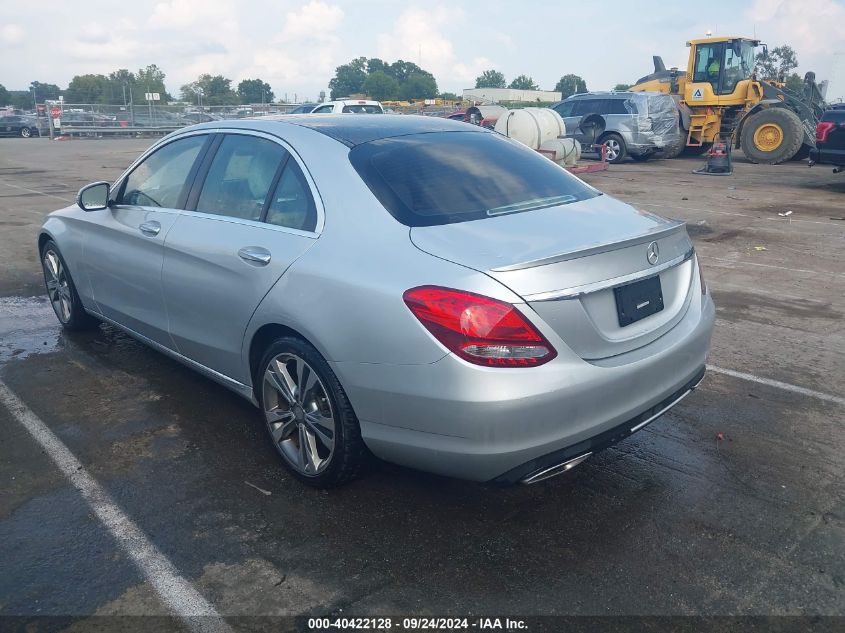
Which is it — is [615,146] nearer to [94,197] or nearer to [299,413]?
[94,197]

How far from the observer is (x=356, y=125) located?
3.87 m

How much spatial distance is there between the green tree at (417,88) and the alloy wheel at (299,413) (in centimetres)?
11183

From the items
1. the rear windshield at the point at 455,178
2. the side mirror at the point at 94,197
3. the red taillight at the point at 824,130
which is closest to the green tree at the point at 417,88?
the red taillight at the point at 824,130

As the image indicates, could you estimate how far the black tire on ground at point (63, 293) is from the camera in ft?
18.0

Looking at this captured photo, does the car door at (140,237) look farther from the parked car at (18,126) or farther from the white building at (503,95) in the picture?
the white building at (503,95)

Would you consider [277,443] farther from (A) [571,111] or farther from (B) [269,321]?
(A) [571,111]

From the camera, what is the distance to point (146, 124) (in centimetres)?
4197

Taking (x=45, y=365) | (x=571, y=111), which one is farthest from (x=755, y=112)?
(x=45, y=365)

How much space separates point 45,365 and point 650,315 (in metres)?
4.07

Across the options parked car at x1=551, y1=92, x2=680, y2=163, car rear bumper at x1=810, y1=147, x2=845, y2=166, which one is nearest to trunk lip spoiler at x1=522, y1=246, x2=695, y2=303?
car rear bumper at x1=810, y1=147, x2=845, y2=166

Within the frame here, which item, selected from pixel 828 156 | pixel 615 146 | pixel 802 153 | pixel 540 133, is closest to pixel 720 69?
pixel 802 153

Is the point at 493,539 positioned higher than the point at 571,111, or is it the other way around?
the point at 571,111

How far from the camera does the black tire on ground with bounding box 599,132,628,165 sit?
20922mm

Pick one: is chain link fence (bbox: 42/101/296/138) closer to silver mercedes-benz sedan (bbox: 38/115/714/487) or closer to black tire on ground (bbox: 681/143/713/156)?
black tire on ground (bbox: 681/143/713/156)
